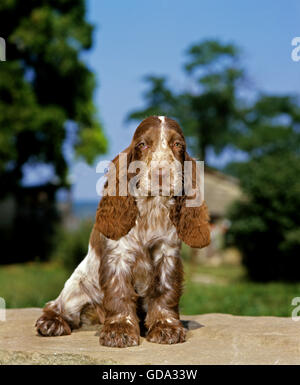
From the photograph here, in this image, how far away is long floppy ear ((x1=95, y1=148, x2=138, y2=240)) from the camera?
11.5 ft

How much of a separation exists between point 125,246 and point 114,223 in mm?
172

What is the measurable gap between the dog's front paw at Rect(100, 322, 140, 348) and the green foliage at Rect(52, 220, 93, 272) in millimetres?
9835

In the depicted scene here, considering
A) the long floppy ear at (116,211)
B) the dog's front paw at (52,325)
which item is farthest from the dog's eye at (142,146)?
the dog's front paw at (52,325)

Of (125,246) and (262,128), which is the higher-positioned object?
(262,128)

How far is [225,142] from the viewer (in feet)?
101

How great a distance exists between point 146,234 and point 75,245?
1053 cm

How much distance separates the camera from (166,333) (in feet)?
11.4

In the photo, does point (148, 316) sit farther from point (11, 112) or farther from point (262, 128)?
point (262, 128)

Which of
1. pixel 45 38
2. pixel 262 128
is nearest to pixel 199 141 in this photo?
pixel 262 128

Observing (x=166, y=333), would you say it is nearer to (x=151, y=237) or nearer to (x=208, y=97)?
(x=151, y=237)

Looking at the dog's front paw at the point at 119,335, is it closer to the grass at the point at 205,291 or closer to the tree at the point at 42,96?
the grass at the point at 205,291

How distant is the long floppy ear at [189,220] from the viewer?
3615 mm

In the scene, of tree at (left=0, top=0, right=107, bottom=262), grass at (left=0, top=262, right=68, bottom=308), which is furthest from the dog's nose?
tree at (left=0, top=0, right=107, bottom=262)

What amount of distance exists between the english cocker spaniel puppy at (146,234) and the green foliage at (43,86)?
12.4 m
